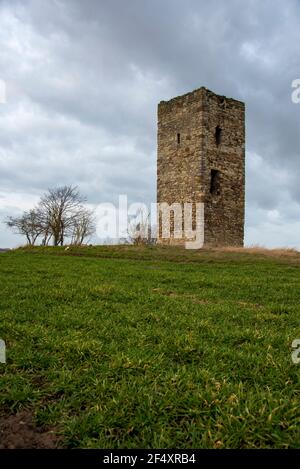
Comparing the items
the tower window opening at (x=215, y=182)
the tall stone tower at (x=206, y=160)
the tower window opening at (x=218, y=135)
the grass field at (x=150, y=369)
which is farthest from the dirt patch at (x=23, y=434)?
the tower window opening at (x=218, y=135)

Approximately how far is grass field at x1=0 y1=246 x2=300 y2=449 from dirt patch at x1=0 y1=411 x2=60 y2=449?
10 cm

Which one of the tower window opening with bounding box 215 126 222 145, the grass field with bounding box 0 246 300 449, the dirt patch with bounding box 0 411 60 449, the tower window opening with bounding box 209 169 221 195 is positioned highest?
the tower window opening with bounding box 215 126 222 145

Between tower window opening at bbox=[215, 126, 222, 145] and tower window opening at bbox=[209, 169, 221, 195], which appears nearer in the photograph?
tower window opening at bbox=[209, 169, 221, 195]

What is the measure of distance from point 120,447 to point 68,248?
946 inches

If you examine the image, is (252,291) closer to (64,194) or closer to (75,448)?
(75,448)

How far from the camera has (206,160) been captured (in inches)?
1123

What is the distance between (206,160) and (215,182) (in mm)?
1829

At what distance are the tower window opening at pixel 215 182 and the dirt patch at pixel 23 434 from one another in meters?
26.2

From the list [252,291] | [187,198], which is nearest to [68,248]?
[187,198]

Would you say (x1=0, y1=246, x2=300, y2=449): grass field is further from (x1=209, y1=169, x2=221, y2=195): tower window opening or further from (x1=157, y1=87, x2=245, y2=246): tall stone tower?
(x1=209, y1=169, x2=221, y2=195): tower window opening

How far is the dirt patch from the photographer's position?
3.77 metres

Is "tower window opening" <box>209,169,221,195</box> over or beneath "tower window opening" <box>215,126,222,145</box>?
beneath

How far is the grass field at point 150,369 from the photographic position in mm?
3871

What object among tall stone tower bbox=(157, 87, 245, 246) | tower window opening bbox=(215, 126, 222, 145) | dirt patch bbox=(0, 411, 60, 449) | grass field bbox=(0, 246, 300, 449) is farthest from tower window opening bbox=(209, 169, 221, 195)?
dirt patch bbox=(0, 411, 60, 449)
